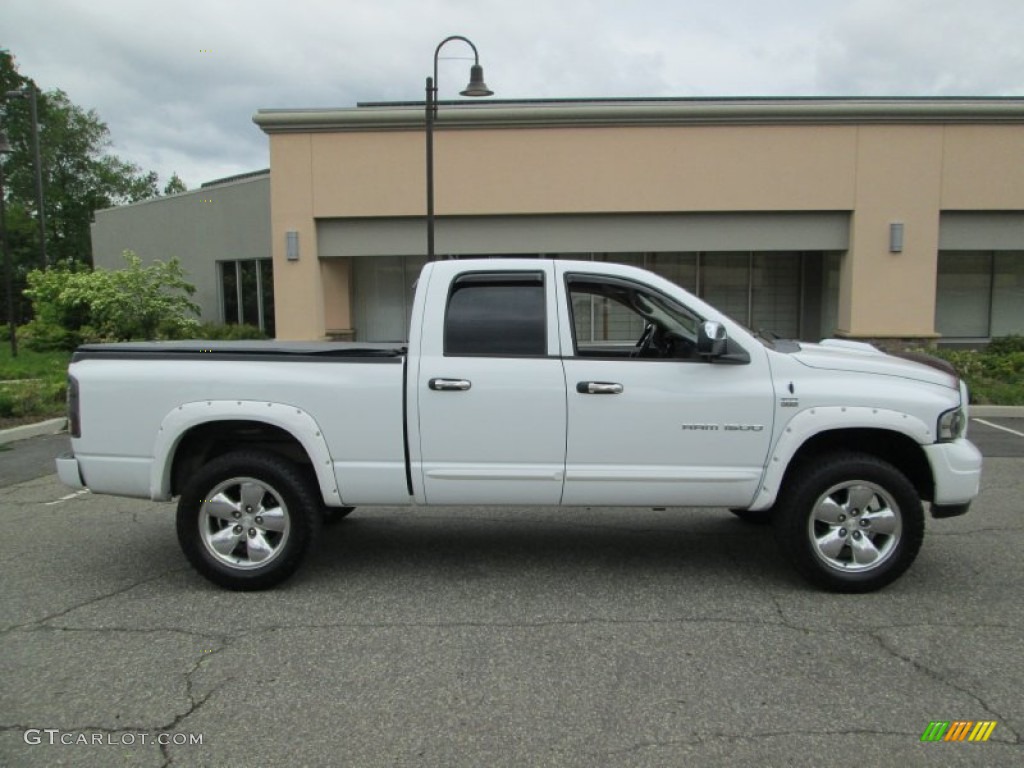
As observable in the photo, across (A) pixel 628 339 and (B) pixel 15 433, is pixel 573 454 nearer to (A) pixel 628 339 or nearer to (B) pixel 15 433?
(A) pixel 628 339

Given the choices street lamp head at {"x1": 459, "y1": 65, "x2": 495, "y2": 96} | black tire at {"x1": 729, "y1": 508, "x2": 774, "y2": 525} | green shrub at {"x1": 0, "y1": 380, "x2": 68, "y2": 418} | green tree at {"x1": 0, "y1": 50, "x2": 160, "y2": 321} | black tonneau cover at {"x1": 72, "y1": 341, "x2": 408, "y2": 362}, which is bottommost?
black tire at {"x1": 729, "y1": 508, "x2": 774, "y2": 525}

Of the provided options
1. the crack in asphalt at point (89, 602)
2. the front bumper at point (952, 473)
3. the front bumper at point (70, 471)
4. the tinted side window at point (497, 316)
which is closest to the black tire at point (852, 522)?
the front bumper at point (952, 473)

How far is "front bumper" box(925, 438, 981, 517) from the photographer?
4801 millimetres

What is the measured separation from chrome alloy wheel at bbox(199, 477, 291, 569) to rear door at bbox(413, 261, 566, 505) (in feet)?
2.99

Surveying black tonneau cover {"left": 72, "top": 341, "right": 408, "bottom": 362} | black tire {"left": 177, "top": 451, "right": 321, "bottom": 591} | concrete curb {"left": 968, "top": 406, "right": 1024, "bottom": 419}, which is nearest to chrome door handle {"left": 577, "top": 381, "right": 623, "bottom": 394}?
black tonneau cover {"left": 72, "top": 341, "right": 408, "bottom": 362}

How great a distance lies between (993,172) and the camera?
16766 mm

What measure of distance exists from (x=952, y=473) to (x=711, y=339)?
65.0 inches

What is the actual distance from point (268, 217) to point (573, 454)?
18.5m

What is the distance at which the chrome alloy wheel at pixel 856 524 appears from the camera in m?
4.80

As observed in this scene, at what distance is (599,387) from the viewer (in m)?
4.77

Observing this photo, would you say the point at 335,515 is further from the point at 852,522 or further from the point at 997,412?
the point at 997,412

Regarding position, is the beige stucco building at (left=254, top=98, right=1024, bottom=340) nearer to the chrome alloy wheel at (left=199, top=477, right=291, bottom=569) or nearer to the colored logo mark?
the chrome alloy wheel at (left=199, top=477, right=291, bottom=569)

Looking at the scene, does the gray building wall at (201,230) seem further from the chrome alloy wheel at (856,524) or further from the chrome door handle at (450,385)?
the chrome alloy wheel at (856,524)

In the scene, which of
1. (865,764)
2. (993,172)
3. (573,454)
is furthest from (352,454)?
(993,172)
